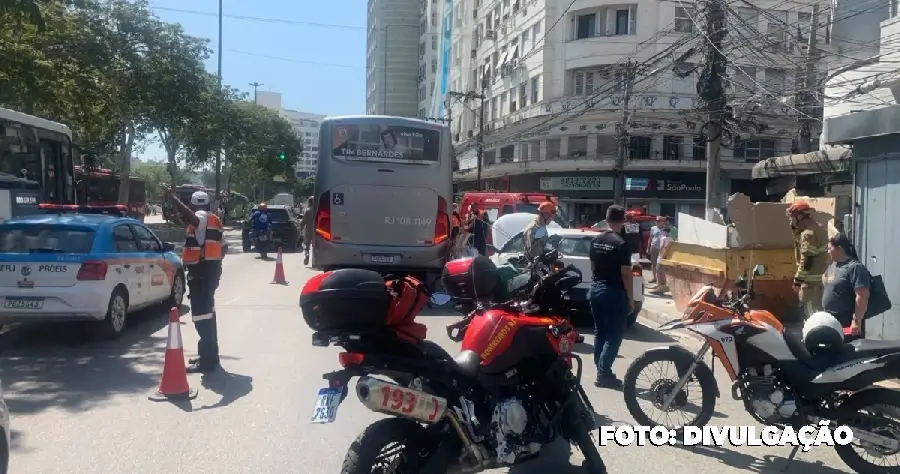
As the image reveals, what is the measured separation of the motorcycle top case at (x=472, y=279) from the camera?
470cm

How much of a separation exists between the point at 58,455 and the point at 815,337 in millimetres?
5269

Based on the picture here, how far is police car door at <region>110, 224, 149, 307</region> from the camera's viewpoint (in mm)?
9875

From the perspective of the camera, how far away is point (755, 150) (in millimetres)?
42812

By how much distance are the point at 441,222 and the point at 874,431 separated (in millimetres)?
9750

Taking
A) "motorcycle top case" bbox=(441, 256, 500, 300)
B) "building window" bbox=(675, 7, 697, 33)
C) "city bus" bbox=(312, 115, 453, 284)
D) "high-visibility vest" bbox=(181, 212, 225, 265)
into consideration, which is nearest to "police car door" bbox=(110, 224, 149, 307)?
"high-visibility vest" bbox=(181, 212, 225, 265)

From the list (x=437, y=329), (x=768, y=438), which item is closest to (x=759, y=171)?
(x=437, y=329)

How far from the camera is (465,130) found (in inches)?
2397

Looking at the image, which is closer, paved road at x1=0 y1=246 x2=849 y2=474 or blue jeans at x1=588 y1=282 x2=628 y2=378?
paved road at x1=0 y1=246 x2=849 y2=474

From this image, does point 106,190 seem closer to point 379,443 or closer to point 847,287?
point 847,287

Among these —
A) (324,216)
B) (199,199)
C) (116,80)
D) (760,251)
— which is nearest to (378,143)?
(324,216)

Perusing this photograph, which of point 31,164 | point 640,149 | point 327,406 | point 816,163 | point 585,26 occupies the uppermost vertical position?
point 585,26

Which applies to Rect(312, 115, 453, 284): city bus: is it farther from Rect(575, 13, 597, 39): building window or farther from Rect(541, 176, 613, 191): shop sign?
Rect(575, 13, 597, 39): building window

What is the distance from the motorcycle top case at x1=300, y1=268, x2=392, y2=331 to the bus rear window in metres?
10.1

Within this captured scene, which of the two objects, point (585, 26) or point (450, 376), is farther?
point (585, 26)
